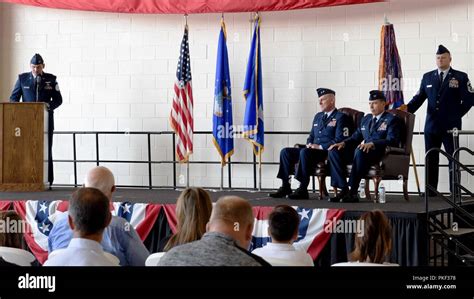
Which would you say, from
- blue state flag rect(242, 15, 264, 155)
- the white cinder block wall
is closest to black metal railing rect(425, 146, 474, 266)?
the white cinder block wall

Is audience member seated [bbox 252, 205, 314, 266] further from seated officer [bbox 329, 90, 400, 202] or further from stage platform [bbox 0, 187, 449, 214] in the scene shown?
seated officer [bbox 329, 90, 400, 202]

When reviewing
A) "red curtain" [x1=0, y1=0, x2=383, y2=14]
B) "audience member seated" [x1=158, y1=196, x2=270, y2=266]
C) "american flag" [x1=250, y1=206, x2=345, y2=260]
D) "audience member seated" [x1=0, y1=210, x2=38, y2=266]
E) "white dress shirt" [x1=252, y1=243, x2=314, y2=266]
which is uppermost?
"red curtain" [x1=0, y1=0, x2=383, y2=14]

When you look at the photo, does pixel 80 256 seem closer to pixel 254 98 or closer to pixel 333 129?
pixel 333 129

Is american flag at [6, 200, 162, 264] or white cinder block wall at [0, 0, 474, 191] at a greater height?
white cinder block wall at [0, 0, 474, 191]

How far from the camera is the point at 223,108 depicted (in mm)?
10047

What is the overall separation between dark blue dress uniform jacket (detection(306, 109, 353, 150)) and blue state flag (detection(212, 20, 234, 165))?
5.83 ft

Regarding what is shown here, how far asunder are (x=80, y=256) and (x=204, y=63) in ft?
25.2

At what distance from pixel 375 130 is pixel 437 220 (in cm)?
132

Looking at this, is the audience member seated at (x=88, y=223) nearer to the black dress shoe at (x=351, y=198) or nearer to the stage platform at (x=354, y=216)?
the stage platform at (x=354, y=216)

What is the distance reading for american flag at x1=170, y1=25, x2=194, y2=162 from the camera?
395 inches

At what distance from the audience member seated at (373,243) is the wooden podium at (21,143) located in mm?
5747

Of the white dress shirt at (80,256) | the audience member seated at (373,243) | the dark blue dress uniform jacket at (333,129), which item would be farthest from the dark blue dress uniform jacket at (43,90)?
the white dress shirt at (80,256)

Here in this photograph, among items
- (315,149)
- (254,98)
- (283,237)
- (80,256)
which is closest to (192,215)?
(283,237)

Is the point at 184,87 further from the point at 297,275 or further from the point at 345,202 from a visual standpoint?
the point at 297,275
